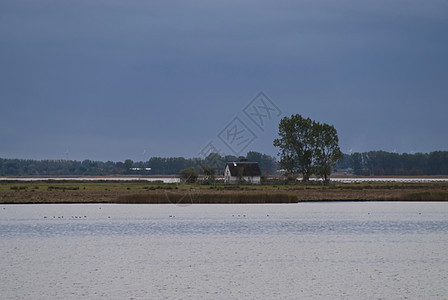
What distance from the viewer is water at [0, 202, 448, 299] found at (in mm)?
19734

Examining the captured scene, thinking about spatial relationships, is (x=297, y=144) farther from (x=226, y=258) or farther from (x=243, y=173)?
(x=226, y=258)

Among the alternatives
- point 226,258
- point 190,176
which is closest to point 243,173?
point 190,176

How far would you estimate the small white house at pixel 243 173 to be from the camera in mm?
110325

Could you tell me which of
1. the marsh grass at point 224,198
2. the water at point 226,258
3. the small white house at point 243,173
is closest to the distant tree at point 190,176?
the small white house at point 243,173

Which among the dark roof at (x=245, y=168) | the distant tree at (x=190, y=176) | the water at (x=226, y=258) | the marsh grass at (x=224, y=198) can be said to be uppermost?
the dark roof at (x=245, y=168)

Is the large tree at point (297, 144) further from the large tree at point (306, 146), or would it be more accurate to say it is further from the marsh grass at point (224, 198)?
the marsh grass at point (224, 198)

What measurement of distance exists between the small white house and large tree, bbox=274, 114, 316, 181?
867cm

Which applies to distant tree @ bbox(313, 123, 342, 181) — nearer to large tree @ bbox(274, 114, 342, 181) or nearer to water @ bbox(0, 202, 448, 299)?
large tree @ bbox(274, 114, 342, 181)

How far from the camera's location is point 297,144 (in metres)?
104

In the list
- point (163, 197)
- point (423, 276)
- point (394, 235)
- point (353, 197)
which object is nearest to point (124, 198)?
point (163, 197)

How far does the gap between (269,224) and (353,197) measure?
3005 cm

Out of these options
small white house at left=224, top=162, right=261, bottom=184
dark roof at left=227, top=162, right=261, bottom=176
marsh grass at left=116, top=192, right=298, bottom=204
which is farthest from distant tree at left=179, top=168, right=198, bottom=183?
marsh grass at left=116, top=192, right=298, bottom=204

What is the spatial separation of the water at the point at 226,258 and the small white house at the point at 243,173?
207 ft

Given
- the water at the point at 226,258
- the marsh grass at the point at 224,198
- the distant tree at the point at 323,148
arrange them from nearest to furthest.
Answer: the water at the point at 226,258 → the marsh grass at the point at 224,198 → the distant tree at the point at 323,148
